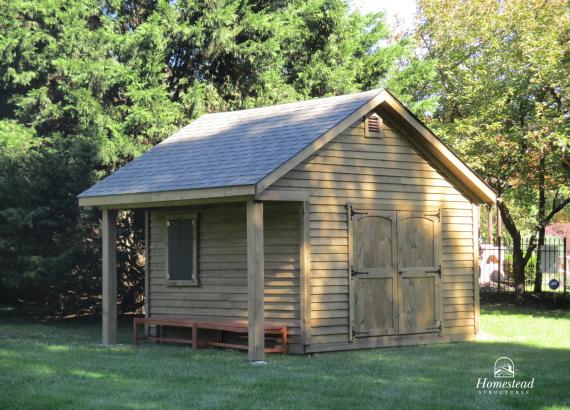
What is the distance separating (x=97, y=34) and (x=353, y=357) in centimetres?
1257

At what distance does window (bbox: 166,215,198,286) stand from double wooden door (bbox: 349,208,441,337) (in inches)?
116

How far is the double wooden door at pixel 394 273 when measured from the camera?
15.4 m

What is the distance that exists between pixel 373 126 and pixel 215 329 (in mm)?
4425

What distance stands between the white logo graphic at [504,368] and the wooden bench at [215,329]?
3403 millimetres

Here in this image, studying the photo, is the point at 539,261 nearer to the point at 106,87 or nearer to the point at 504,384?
the point at 106,87

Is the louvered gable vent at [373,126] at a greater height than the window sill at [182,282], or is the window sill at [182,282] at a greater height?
the louvered gable vent at [373,126]

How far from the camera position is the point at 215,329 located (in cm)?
1545

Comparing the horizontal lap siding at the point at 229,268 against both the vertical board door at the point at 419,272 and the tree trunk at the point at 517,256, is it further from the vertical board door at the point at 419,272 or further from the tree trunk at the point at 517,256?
the tree trunk at the point at 517,256

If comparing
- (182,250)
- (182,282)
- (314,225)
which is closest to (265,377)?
(314,225)

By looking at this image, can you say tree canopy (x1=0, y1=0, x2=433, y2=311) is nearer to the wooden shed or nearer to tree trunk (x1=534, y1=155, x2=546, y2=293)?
the wooden shed

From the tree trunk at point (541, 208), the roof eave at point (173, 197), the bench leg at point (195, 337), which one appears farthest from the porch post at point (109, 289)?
the tree trunk at point (541, 208)

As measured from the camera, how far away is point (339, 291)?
596 inches

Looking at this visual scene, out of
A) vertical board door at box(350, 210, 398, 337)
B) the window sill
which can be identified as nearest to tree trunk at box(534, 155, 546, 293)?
vertical board door at box(350, 210, 398, 337)

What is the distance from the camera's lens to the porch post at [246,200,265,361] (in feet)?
44.1
